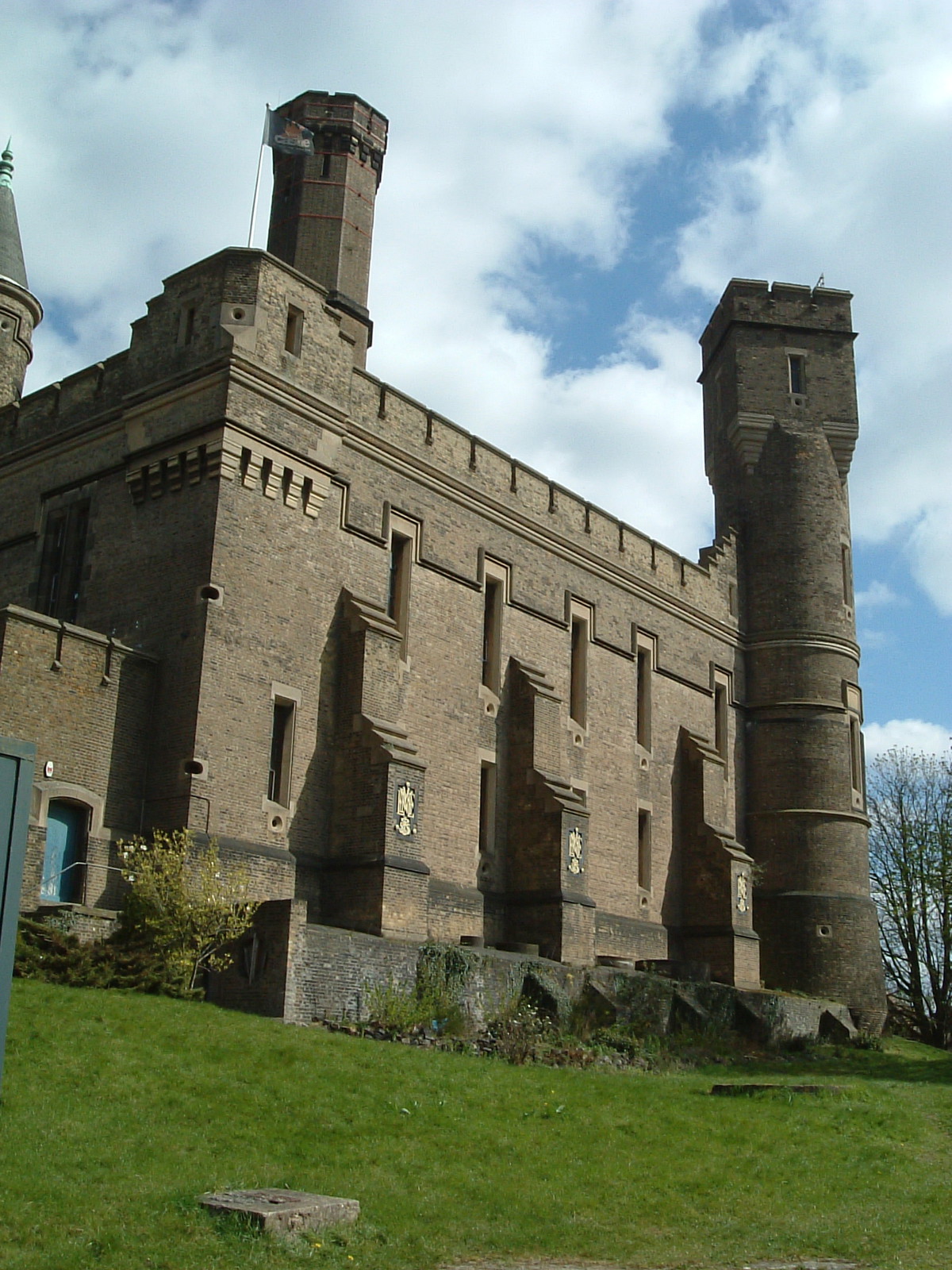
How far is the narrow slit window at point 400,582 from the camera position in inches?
998

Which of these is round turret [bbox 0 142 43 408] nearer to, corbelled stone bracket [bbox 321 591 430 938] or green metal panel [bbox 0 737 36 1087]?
corbelled stone bracket [bbox 321 591 430 938]

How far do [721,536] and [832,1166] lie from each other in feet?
79.4

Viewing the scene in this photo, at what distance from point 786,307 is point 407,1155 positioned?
3022 cm

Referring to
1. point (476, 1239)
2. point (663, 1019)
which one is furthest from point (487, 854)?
point (476, 1239)

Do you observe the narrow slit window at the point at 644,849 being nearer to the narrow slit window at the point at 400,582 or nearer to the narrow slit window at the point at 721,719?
the narrow slit window at the point at 721,719

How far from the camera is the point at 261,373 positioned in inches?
907

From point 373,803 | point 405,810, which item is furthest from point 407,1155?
point 405,810

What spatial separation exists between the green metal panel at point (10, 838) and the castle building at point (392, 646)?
12715 mm

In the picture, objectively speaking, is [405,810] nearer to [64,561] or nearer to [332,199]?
[64,561]

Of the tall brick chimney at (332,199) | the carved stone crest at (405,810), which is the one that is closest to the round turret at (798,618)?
the tall brick chimney at (332,199)

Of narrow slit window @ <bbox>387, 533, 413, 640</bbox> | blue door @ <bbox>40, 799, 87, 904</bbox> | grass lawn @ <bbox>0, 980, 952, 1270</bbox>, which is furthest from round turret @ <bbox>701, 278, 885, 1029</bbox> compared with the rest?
blue door @ <bbox>40, 799, 87, 904</bbox>

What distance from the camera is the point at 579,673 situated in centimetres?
3008

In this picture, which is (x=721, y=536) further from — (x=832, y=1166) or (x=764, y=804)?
(x=832, y=1166)

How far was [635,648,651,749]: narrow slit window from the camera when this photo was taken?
31578 millimetres
